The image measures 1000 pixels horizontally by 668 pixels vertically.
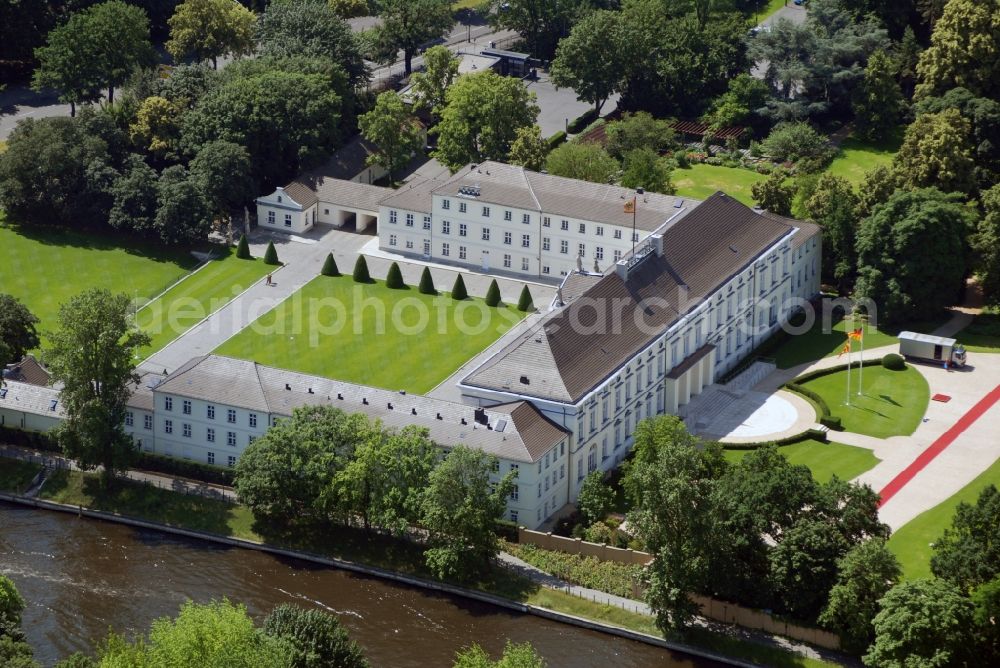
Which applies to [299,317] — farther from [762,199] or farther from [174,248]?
[762,199]

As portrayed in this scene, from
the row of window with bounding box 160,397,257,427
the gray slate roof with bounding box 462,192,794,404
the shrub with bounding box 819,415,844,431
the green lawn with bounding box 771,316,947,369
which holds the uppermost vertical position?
the gray slate roof with bounding box 462,192,794,404

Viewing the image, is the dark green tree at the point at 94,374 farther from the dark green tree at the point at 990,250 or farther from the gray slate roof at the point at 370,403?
the dark green tree at the point at 990,250

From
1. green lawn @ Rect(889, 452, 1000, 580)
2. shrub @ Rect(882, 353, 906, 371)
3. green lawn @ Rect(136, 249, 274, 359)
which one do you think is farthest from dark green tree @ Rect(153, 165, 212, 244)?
green lawn @ Rect(889, 452, 1000, 580)

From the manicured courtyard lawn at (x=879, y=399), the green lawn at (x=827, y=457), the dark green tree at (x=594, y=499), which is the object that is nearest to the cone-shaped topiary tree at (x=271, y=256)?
the dark green tree at (x=594, y=499)

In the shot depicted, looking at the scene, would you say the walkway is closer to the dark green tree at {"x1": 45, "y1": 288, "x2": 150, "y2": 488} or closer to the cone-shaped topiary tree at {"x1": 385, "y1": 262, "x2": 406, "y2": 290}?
the cone-shaped topiary tree at {"x1": 385, "y1": 262, "x2": 406, "y2": 290}

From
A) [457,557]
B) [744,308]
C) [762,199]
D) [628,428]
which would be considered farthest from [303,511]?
[762,199]

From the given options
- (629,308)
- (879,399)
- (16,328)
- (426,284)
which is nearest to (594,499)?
Answer: (629,308)

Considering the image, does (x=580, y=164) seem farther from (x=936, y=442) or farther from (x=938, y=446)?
(x=938, y=446)
